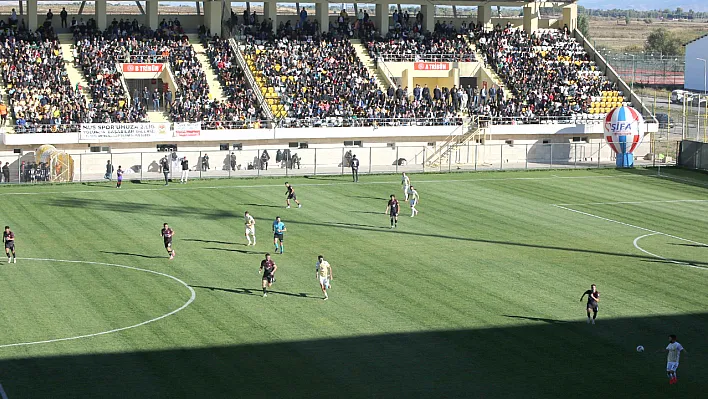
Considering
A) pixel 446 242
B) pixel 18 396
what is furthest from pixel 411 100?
pixel 18 396

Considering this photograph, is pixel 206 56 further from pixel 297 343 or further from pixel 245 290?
pixel 297 343

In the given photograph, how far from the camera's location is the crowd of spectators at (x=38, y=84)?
221 feet

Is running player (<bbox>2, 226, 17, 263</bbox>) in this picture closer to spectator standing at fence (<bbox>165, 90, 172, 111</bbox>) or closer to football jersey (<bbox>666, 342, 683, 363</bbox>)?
football jersey (<bbox>666, 342, 683, 363</bbox>)

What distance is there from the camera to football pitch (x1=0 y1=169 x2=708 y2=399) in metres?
28.5

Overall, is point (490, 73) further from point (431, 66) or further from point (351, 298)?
point (351, 298)

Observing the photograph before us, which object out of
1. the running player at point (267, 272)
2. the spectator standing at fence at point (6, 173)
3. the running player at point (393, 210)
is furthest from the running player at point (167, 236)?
the spectator standing at fence at point (6, 173)

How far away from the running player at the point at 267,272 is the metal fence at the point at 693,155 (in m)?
42.6

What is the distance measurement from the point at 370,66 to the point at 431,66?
4.83 m

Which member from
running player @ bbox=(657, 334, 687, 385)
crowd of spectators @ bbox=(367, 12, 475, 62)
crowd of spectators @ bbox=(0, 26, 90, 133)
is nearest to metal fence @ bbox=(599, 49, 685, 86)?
crowd of spectators @ bbox=(367, 12, 475, 62)

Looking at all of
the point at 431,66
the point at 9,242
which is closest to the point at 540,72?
the point at 431,66

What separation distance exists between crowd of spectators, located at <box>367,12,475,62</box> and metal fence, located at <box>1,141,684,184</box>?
431 inches

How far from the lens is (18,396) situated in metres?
26.6

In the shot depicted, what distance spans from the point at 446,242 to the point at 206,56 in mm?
37571

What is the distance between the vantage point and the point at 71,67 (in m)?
74.8
